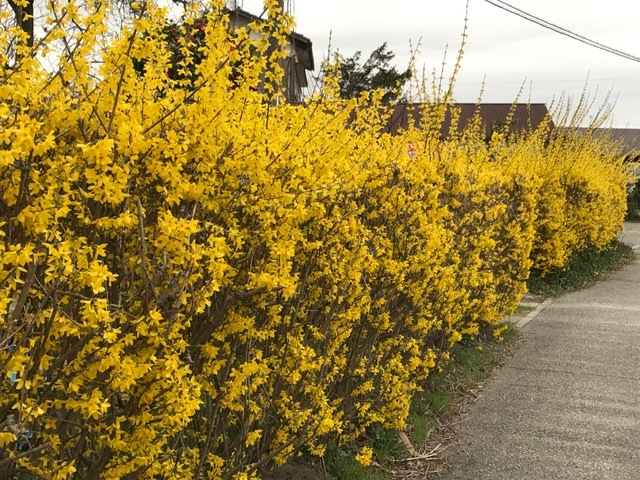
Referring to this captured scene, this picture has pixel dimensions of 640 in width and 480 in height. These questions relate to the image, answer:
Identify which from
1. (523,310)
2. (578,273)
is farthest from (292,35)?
(578,273)

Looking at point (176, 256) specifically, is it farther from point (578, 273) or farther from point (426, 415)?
point (578, 273)

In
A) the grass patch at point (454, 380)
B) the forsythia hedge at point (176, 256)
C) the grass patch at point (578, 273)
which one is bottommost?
the grass patch at point (578, 273)

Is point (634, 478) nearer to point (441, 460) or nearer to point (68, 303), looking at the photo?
point (441, 460)

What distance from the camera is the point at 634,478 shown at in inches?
178

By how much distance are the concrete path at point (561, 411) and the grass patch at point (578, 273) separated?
2.64 m

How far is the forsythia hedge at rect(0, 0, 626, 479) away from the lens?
6.64ft

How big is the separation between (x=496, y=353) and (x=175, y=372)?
230 inches

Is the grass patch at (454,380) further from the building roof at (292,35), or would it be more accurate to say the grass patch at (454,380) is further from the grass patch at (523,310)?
the building roof at (292,35)

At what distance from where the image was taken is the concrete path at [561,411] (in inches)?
185

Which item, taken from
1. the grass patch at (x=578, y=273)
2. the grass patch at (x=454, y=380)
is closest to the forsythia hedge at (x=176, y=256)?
the grass patch at (x=454, y=380)

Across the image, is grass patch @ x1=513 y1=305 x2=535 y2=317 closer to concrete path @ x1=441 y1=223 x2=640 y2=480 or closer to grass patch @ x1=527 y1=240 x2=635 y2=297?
concrete path @ x1=441 y1=223 x2=640 y2=480

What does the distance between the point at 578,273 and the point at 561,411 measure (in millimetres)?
7819

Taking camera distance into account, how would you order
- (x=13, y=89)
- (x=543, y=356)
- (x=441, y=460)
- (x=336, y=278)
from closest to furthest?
(x=13, y=89) → (x=336, y=278) → (x=441, y=460) → (x=543, y=356)

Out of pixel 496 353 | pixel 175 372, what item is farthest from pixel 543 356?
pixel 175 372
